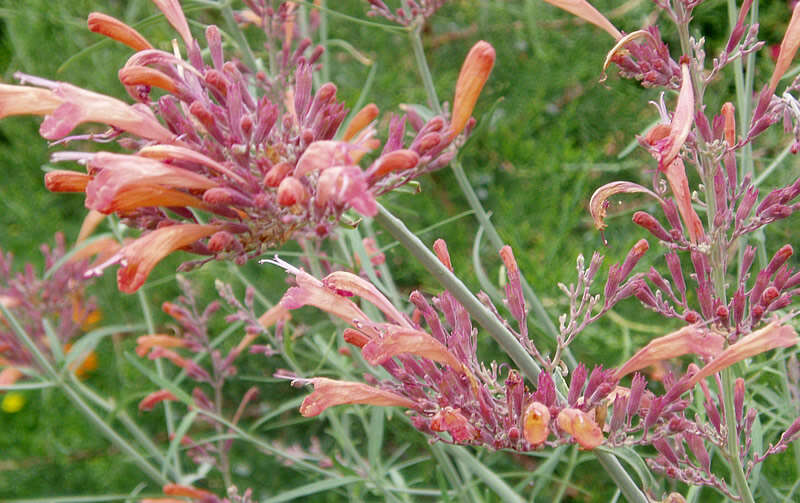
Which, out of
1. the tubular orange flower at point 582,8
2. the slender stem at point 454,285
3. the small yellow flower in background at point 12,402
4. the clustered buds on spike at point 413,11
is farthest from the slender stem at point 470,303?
the small yellow flower in background at point 12,402

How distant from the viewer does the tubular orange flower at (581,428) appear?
29.8 inches

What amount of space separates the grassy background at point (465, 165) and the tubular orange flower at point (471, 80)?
39.4 inches

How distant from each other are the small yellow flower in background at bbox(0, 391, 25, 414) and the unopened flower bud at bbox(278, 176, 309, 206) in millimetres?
2773

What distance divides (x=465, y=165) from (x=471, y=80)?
186 cm

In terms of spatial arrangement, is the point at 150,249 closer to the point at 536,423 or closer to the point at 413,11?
the point at 536,423

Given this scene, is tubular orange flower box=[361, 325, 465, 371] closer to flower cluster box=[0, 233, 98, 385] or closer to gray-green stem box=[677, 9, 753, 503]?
gray-green stem box=[677, 9, 753, 503]

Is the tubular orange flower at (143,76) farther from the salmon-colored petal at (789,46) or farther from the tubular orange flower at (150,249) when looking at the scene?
the salmon-colored petal at (789,46)

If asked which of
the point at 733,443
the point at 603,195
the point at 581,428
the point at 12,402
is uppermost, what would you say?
the point at 603,195

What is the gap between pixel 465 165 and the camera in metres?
2.77

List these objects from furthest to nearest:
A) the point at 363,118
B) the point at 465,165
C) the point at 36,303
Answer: the point at 465,165
the point at 36,303
the point at 363,118

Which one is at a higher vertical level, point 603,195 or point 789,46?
point 789,46

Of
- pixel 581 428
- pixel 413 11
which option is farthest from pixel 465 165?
pixel 581 428

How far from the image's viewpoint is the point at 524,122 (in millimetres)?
2615

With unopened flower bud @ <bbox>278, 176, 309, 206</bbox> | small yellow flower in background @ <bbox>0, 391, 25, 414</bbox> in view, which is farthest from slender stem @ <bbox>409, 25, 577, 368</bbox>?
small yellow flower in background @ <bbox>0, 391, 25, 414</bbox>
